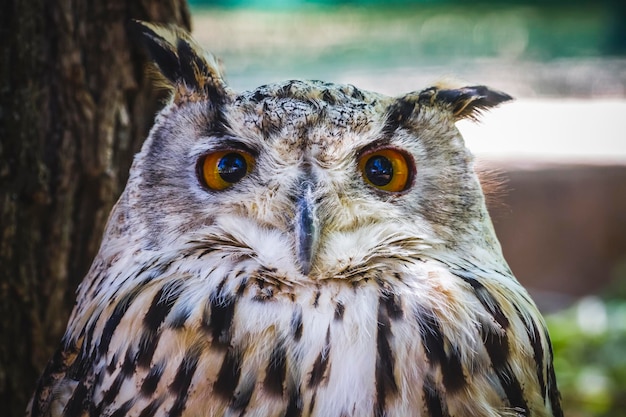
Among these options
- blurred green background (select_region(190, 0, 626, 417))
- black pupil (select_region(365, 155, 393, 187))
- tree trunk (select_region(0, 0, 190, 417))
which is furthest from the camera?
blurred green background (select_region(190, 0, 626, 417))

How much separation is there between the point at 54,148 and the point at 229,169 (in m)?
0.60

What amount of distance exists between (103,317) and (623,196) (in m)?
4.74

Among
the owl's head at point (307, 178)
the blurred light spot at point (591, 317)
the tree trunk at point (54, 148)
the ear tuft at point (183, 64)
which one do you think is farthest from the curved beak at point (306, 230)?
the blurred light spot at point (591, 317)

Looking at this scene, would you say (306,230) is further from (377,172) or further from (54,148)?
(54,148)

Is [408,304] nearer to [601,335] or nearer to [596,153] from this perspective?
[601,335]

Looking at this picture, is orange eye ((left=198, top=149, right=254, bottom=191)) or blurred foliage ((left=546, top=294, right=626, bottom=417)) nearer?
orange eye ((left=198, top=149, right=254, bottom=191))

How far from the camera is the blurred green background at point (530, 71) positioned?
482cm

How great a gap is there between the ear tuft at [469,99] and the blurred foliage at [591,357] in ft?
6.93

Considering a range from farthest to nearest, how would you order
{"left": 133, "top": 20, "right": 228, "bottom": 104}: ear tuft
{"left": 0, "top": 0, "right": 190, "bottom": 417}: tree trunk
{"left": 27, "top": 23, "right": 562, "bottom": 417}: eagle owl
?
{"left": 0, "top": 0, "right": 190, "bottom": 417}: tree trunk < {"left": 133, "top": 20, "right": 228, "bottom": 104}: ear tuft < {"left": 27, "top": 23, "right": 562, "bottom": 417}: eagle owl

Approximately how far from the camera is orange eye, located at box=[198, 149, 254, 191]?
4.31ft

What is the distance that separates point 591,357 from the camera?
11.8 ft

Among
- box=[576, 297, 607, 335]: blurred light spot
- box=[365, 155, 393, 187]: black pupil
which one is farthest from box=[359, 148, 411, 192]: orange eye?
box=[576, 297, 607, 335]: blurred light spot

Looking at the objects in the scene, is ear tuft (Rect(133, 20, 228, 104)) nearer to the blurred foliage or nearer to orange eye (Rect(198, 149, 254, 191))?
orange eye (Rect(198, 149, 254, 191))

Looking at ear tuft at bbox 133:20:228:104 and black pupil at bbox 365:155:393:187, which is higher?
ear tuft at bbox 133:20:228:104
